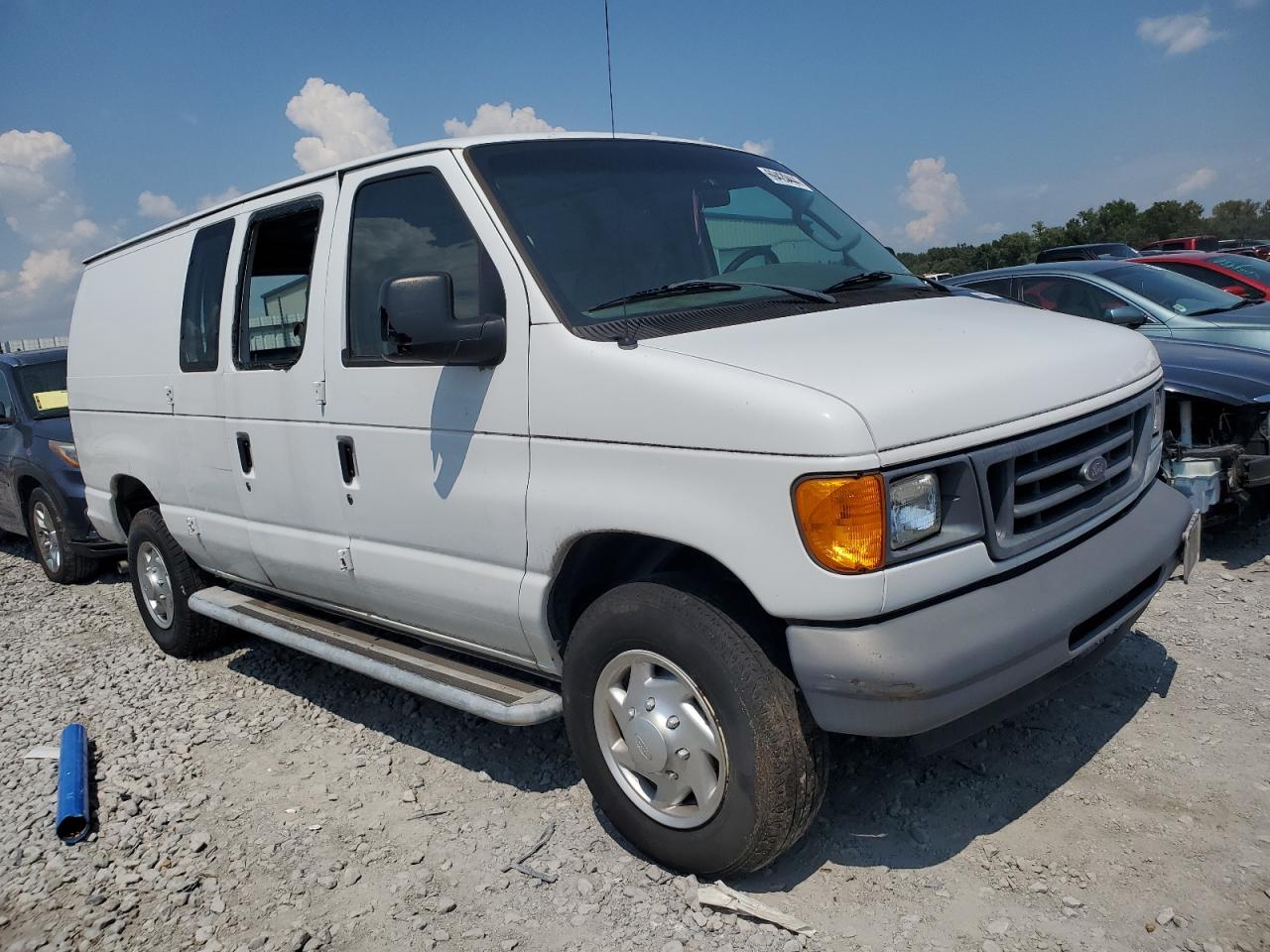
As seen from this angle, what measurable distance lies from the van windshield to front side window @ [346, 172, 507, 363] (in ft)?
0.55

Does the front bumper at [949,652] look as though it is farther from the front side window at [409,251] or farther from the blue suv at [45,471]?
the blue suv at [45,471]

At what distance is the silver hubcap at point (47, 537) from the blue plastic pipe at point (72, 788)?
3794mm

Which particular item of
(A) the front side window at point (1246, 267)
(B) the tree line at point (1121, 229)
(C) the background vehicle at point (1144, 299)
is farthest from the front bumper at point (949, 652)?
(B) the tree line at point (1121, 229)

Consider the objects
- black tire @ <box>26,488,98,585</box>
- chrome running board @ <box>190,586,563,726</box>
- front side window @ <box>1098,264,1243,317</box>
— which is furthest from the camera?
black tire @ <box>26,488,98,585</box>

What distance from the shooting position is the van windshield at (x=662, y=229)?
312 cm

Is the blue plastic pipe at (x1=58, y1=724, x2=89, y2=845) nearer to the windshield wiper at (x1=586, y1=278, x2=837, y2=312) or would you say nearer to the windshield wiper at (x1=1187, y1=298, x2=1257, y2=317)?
the windshield wiper at (x1=586, y1=278, x2=837, y2=312)

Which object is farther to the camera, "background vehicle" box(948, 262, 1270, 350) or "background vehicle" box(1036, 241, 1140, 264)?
"background vehicle" box(1036, 241, 1140, 264)

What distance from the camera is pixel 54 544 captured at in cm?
759

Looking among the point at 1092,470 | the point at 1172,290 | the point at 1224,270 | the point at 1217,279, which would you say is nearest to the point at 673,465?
the point at 1092,470

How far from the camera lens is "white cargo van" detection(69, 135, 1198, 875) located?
245 centimetres

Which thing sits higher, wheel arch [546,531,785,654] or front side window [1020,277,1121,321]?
front side window [1020,277,1121,321]

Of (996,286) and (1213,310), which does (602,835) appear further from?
(996,286)

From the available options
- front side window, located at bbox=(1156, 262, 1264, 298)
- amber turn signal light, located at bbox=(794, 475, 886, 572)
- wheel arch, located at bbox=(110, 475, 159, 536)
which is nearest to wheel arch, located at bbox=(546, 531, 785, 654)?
amber turn signal light, located at bbox=(794, 475, 886, 572)

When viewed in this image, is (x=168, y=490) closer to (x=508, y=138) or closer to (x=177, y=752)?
(x=177, y=752)
